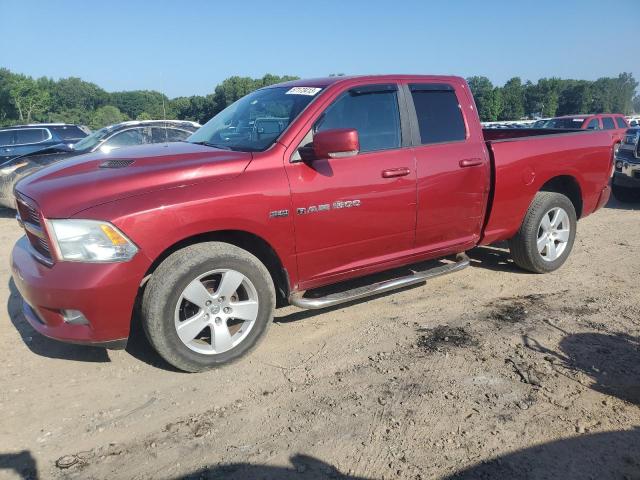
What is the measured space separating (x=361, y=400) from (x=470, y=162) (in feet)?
7.68

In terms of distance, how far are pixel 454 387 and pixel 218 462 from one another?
149 cm

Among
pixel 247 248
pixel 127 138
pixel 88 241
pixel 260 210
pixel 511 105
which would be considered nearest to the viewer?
pixel 88 241

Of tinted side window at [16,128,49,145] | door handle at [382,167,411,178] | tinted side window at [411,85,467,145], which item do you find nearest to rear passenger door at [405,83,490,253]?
tinted side window at [411,85,467,145]

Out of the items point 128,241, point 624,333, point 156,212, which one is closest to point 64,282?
point 128,241

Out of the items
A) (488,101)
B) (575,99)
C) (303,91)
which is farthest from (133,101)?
(303,91)

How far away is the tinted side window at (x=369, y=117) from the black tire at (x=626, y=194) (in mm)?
7202

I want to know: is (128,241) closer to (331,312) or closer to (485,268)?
(331,312)

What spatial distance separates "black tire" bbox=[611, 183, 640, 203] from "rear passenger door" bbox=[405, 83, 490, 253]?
630 cm

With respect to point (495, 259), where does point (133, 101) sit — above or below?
above

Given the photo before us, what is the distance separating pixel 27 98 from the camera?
272ft

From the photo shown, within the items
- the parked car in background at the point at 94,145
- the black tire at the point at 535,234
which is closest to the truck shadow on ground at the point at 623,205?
the black tire at the point at 535,234

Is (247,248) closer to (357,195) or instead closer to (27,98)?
(357,195)

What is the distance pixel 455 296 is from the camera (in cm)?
456

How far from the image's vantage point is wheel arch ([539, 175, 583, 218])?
5148mm
